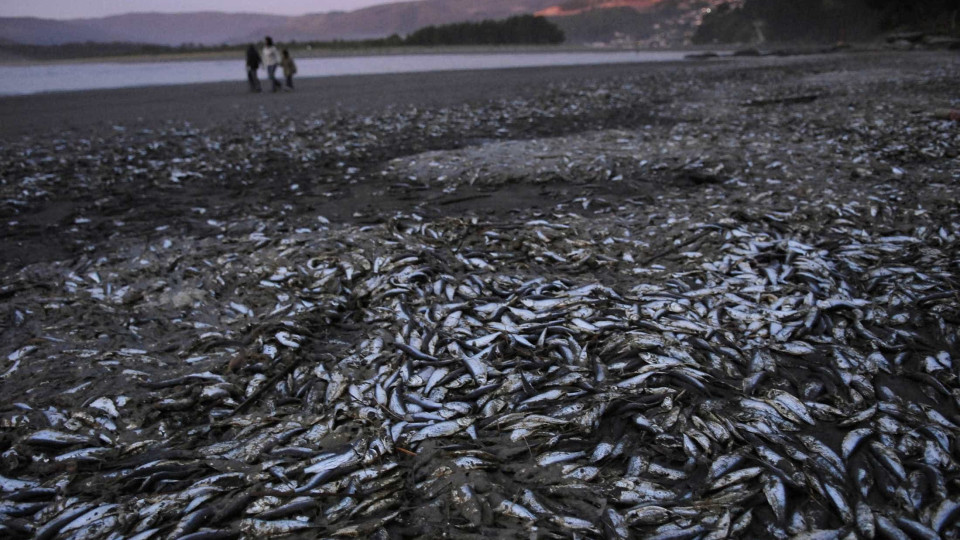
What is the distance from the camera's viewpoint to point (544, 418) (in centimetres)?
317

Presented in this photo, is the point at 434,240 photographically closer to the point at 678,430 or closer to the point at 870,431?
the point at 678,430

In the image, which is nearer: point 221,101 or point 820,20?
point 221,101

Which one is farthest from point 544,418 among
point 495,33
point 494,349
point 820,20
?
point 820,20

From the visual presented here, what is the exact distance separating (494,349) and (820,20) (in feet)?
340

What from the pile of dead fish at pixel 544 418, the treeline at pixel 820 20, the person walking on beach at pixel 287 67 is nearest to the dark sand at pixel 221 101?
the person walking on beach at pixel 287 67

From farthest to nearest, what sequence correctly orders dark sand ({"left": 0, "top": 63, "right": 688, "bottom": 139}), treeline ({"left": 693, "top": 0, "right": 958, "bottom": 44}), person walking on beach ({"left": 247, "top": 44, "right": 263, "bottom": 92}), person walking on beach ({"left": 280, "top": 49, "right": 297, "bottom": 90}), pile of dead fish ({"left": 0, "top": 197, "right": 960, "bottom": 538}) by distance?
treeline ({"left": 693, "top": 0, "right": 958, "bottom": 44})
person walking on beach ({"left": 280, "top": 49, "right": 297, "bottom": 90})
person walking on beach ({"left": 247, "top": 44, "right": 263, "bottom": 92})
dark sand ({"left": 0, "top": 63, "right": 688, "bottom": 139})
pile of dead fish ({"left": 0, "top": 197, "right": 960, "bottom": 538})

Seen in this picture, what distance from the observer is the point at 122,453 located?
3135 mm

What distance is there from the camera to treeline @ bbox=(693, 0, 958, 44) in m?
50.8

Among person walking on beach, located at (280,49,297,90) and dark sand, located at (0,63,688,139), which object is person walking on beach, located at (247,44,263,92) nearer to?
dark sand, located at (0,63,688,139)

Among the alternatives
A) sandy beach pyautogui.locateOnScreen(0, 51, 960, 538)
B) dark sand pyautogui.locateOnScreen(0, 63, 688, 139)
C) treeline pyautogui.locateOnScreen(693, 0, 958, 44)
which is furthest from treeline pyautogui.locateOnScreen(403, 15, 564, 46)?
sandy beach pyautogui.locateOnScreen(0, 51, 960, 538)

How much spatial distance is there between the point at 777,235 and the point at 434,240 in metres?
3.84

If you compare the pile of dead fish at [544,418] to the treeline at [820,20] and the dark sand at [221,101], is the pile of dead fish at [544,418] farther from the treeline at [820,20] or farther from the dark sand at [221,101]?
the treeline at [820,20]

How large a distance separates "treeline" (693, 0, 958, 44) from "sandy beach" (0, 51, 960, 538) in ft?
182

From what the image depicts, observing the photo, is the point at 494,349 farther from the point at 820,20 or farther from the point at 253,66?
the point at 820,20
